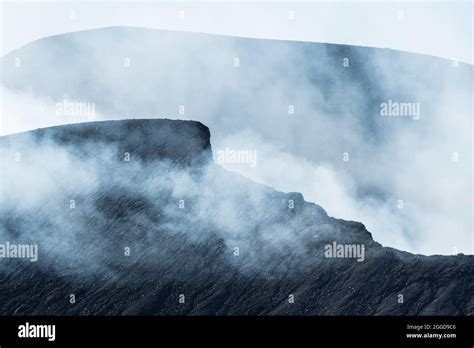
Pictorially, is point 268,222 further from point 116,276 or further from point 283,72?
point 283,72

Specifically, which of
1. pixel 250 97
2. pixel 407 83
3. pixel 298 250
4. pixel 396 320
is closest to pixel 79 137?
pixel 250 97

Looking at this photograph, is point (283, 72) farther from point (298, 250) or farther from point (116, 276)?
point (116, 276)

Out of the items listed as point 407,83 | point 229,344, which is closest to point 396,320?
point 229,344

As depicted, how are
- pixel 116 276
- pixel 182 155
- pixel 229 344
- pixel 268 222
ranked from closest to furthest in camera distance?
pixel 229 344 < pixel 116 276 < pixel 268 222 < pixel 182 155

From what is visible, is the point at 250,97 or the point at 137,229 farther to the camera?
the point at 250,97

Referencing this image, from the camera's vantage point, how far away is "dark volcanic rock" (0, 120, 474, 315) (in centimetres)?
3284

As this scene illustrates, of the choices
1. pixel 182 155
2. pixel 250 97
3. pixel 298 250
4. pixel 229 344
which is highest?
pixel 250 97

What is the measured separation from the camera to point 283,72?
45531 mm

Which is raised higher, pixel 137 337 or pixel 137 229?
pixel 137 229

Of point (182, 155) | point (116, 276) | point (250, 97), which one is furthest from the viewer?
point (250, 97)

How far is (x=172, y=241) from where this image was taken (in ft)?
120

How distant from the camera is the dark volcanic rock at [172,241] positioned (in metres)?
32.8

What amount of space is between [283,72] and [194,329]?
955 inches

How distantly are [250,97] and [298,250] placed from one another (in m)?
11.6
